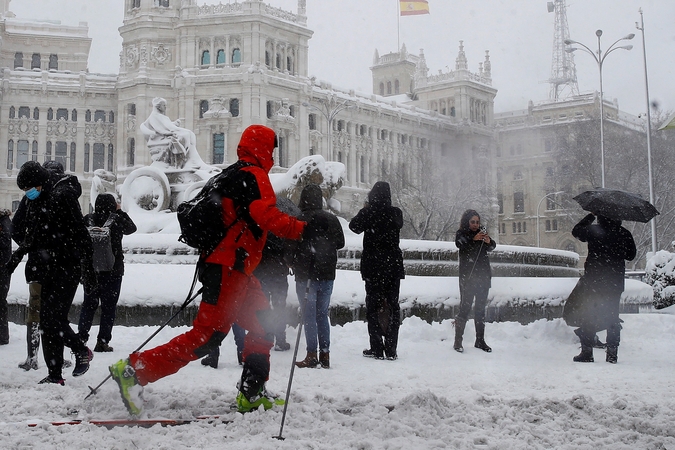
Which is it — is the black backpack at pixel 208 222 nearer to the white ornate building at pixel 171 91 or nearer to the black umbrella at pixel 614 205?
the black umbrella at pixel 614 205

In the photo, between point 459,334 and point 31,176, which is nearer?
point 31,176

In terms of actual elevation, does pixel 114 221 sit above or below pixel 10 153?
below

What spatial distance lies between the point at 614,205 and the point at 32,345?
6.07 meters

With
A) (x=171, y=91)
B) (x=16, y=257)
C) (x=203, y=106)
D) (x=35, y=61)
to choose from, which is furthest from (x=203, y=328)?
(x=35, y=61)

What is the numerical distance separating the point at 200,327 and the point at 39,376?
231 cm

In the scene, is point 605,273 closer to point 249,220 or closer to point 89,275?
point 249,220

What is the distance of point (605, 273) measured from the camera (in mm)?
8500

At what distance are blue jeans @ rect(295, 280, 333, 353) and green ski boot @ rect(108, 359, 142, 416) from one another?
109 inches

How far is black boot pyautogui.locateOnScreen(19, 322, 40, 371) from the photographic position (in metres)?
6.73

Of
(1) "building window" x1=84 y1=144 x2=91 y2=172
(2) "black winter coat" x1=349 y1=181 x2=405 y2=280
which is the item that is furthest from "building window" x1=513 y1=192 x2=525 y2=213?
(2) "black winter coat" x1=349 y1=181 x2=405 y2=280

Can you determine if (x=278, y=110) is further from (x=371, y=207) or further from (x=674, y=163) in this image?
(x=371, y=207)

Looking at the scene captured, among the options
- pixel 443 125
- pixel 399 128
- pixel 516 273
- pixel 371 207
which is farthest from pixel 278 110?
pixel 371 207

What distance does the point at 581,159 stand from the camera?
44250 mm

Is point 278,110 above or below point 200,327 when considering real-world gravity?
above
